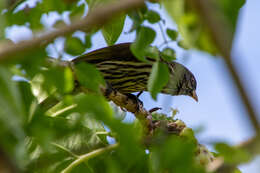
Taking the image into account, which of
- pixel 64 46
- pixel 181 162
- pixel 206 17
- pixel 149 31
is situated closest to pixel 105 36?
pixel 149 31

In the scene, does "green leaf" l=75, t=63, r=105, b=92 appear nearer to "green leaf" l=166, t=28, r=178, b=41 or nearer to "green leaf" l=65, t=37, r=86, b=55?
"green leaf" l=65, t=37, r=86, b=55

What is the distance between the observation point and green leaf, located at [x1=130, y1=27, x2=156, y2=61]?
3.46 ft

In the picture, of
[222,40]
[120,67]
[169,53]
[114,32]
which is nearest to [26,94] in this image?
[169,53]

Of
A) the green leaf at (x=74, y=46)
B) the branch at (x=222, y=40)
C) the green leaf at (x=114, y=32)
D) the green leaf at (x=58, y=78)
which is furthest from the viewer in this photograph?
the green leaf at (x=114, y=32)

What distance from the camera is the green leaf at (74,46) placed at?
0.92 meters

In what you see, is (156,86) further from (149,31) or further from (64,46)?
(64,46)

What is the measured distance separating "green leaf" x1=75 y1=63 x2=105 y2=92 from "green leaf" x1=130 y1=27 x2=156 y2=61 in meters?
0.17

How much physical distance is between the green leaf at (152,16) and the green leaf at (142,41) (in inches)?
3.3

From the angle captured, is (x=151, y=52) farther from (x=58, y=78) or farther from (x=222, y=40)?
(x=222, y=40)

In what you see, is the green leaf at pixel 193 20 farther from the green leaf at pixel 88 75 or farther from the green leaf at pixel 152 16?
the green leaf at pixel 152 16

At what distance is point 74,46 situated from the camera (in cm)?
93

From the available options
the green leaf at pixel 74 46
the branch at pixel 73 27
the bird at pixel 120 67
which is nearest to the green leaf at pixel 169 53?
the green leaf at pixel 74 46

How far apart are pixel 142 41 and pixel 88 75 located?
22 centimetres

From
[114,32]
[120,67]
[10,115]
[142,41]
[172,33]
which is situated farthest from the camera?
[120,67]
